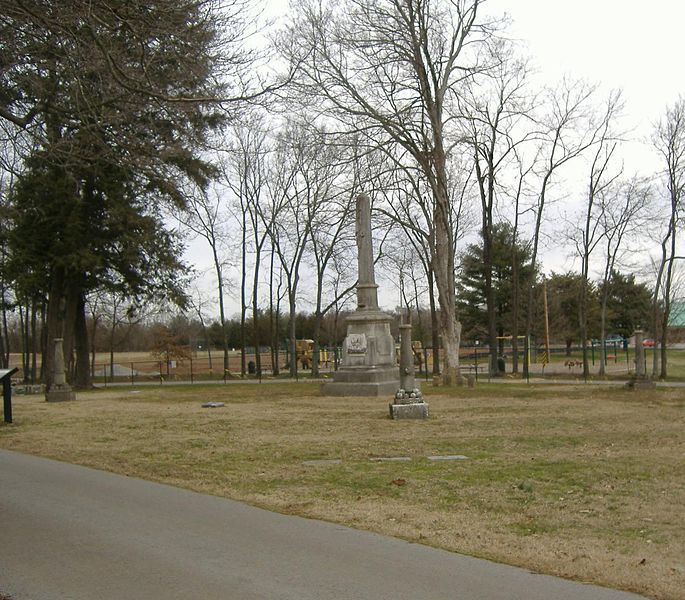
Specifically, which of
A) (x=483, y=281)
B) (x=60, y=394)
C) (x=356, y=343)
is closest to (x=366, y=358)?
(x=356, y=343)

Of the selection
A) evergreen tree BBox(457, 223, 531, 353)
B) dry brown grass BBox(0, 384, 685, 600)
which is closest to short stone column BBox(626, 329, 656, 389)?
dry brown grass BBox(0, 384, 685, 600)

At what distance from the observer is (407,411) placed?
16375 mm

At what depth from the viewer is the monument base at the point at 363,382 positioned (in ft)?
78.3

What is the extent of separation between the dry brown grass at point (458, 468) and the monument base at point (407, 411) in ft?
1.33

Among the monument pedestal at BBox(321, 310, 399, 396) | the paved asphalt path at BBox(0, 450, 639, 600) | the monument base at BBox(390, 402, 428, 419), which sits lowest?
the paved asphalt path at BBox(0, 450, 639, 600)

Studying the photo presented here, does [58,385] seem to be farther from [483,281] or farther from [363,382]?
[483,281]

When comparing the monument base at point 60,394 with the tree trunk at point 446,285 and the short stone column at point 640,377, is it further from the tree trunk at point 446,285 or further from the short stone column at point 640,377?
the short stone column at point 640,377

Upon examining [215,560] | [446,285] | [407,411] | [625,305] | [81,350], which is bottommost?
[215,560]

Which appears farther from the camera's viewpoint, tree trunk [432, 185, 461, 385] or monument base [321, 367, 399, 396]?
tree trunk [432, 185, 461, 385]

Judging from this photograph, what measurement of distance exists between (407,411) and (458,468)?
6277 mm

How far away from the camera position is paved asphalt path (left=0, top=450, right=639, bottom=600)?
17.0ft

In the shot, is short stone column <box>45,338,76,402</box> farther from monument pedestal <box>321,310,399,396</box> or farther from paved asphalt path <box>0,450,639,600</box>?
A: paved asphalt path <box>0,450,639,600</box>

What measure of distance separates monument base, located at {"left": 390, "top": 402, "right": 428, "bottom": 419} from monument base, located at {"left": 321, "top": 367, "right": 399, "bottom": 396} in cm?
736

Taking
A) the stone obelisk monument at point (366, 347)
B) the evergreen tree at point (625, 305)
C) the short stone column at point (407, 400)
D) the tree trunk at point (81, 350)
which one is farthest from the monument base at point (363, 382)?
the evergreen tree at point (625, 305)
